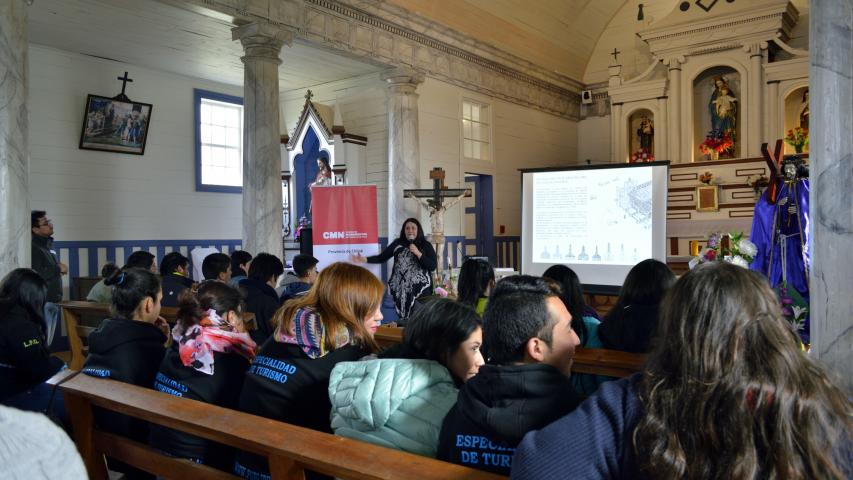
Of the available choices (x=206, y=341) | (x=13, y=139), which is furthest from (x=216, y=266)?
(x=206, y=341)

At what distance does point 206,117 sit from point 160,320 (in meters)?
6.12

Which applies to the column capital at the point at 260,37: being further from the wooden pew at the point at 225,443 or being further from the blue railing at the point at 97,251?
the wooden pew at the point at 225,443

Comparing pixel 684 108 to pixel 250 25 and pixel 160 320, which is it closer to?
pixel 250 25

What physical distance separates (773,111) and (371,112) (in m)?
5.68

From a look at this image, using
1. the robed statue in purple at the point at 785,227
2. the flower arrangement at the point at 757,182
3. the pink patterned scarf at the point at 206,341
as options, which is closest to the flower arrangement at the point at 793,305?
the robed statue in purple at the point at 785,227

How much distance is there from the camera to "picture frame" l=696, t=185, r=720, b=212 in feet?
30.4

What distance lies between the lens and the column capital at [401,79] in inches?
310

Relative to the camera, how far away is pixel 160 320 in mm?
3045

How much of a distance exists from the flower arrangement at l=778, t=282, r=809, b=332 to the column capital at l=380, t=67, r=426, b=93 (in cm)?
500

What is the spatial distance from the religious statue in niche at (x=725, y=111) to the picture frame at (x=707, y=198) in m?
1.10

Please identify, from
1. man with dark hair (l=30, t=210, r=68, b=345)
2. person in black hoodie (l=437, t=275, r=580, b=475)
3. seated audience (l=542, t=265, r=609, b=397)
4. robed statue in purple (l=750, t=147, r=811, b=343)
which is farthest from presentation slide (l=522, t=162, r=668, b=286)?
person in black hoodie (l=437, t=275, r=580, b=475)

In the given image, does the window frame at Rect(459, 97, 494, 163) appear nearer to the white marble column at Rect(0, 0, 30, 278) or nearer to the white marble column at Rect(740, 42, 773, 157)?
the white marble column at Rect(740, 42, 773, 157)

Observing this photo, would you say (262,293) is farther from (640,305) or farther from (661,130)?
(661,130)

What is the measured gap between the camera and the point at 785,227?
14.6ft
